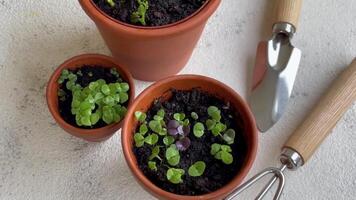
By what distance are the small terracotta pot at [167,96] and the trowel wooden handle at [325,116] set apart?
80 mm

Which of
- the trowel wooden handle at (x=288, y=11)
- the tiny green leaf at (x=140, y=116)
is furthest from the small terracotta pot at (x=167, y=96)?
the trowel wooden handle at (x=288, y=11)

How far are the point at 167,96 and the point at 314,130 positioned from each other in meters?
0.21

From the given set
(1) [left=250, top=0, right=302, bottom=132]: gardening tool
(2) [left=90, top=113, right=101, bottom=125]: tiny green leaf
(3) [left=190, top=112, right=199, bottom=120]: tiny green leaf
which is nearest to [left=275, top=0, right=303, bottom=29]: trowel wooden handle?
(1) [left=250, top=0, right=302, bottom=132]: gardening tool

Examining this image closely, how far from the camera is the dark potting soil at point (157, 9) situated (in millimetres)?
644

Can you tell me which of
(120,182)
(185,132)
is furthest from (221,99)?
(120,182)

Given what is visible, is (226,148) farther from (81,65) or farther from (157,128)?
(81,65)

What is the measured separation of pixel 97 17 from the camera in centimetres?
62

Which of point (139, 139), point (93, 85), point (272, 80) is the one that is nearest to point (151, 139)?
point (139, 139)

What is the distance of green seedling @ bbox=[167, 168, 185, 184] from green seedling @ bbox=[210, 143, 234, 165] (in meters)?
0.05

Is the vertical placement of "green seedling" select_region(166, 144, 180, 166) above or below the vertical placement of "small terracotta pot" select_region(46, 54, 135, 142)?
above

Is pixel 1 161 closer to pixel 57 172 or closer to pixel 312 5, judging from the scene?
pixel 57 172

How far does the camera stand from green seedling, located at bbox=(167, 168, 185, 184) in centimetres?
58

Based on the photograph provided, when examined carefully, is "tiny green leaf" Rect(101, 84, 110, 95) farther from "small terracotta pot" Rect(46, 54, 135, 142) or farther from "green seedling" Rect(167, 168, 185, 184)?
"green seedling" Rect(167, 168, 185, 184)

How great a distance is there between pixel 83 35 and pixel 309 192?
45cm
